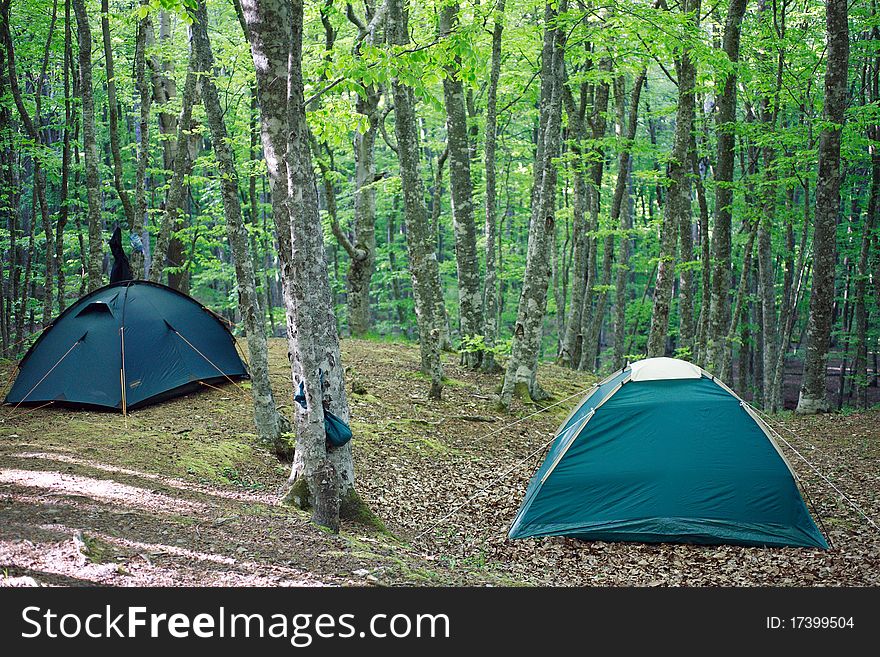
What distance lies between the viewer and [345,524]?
6.86 m

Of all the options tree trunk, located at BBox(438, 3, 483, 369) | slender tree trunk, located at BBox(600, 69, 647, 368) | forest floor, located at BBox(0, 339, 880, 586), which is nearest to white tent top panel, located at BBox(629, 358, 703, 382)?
forest floor, located at BBox(0, 339, 880, 586)

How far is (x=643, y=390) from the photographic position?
25.8ft

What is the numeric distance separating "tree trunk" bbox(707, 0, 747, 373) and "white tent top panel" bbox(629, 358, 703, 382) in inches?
234

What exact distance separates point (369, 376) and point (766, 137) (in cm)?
838

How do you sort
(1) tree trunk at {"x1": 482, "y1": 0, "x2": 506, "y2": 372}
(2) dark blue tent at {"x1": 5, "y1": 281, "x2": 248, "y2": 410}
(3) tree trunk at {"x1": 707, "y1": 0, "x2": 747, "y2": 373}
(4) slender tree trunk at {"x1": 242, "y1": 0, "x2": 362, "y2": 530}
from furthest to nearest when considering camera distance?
(1) tree trunk at {"x1": 482, "y1": 0, "x2": 506, "y2": 372} → (3) tree trunk at {"x1": 707, "y1": 0, "x2": 747, "y2": 373} → (2) dark blue tent at {"x1": 5, "y1": 281, "x2": 248, "y2": 410} → (4) slender tree trunk at {"x1": 242, "y1": 0, "x2": 362, "y2": 530}

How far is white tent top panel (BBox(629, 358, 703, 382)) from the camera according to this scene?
7891 millimetres

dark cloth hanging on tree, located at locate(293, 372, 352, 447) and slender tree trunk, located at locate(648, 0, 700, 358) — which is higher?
slender tree trunk, located at locate(648, 0, 700, 358)

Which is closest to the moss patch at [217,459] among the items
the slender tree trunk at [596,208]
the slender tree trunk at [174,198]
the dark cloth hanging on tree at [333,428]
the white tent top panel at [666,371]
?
the dark cloth hanging on tree at [333,428]

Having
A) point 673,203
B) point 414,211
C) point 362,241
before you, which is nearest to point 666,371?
point 673,203

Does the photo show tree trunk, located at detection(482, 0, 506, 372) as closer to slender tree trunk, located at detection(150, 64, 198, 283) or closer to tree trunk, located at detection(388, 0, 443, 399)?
tree trunk, located at detection(388, 0, 443, 399)

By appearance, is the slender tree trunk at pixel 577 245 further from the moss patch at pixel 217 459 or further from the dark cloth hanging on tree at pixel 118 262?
the moss patch at pixel 217 459

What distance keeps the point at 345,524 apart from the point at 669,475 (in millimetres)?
3390

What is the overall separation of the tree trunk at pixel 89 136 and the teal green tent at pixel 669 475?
28.8ft

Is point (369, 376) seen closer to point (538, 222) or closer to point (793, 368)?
point (538, 222)
